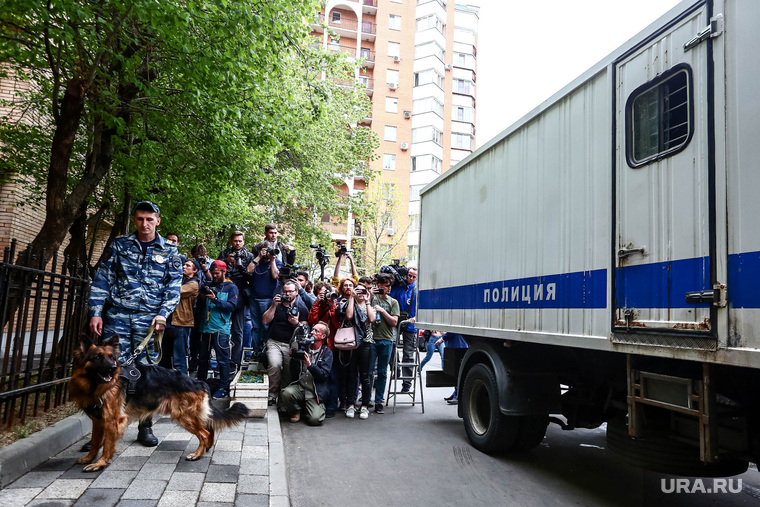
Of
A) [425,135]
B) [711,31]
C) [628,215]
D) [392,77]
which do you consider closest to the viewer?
[711,31]

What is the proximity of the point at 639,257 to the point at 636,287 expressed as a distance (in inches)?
8.5

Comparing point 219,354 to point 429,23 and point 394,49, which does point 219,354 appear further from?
point 429,23

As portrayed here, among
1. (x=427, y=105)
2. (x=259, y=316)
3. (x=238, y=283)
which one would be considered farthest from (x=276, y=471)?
(x=427, y=105)

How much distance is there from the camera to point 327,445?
18.8ft

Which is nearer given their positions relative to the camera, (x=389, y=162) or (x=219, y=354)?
(x=219, y=354)

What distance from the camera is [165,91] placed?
766cm

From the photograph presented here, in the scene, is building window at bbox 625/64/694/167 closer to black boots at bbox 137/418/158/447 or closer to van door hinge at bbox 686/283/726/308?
van door hinge at bbox 686/283/726/308

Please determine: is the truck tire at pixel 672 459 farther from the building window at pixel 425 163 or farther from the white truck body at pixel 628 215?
the building window at pixel 425 163

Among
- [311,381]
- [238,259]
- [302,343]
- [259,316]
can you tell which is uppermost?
[238,259]

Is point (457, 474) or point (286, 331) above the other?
point (286, 331)

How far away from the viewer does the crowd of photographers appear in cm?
690

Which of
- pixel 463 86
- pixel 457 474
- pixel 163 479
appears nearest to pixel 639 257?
pixel 457 474

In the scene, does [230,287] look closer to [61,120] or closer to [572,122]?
[61,120]

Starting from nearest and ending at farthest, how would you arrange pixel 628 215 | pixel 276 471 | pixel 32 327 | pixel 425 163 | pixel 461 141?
pixel 628 215, pixel 276 471, pixel 32 327, pixel 425 163, pixel 461 141
